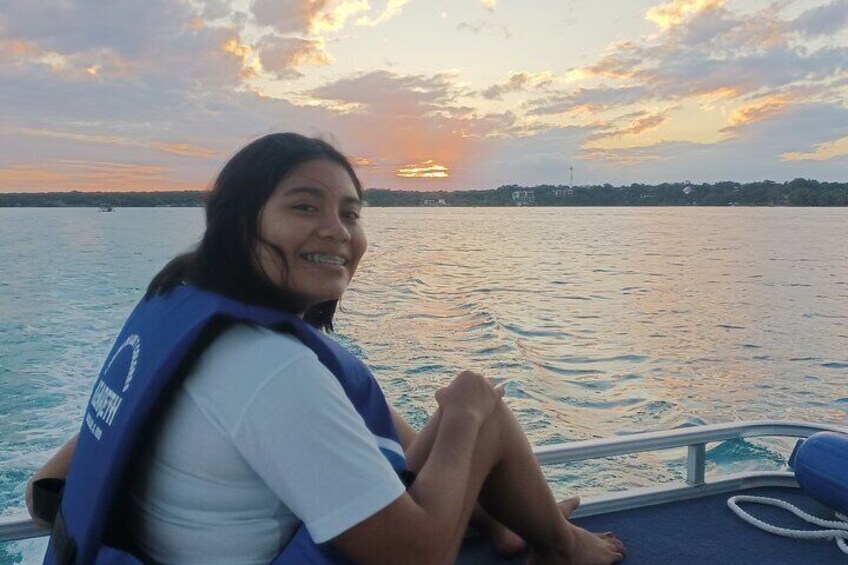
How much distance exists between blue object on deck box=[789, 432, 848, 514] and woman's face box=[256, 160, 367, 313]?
177 cm

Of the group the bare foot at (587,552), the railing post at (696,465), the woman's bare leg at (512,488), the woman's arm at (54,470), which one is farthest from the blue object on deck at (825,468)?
the woman's arm at (54,470)

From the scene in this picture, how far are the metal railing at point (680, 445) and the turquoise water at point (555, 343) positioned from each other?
1.39 meters

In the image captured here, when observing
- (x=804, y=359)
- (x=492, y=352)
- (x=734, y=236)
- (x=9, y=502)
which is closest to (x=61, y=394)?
(x=9, y=502)

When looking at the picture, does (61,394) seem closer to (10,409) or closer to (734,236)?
(10,409)

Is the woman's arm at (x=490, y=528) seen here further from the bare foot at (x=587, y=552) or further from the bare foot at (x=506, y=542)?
the bare foot at (x=587, y=552)

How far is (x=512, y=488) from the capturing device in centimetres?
188

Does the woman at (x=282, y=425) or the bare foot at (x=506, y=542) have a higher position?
the woman at (x=282, y=425)

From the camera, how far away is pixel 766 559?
7.55 feet

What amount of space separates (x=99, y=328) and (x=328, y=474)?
10.5m

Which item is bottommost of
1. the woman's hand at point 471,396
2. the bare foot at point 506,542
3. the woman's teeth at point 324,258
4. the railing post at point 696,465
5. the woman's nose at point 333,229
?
the bare foot at point 506,542

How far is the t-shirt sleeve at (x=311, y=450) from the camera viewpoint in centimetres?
117

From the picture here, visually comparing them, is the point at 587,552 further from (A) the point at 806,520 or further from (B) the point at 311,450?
(B) the point at 311,450

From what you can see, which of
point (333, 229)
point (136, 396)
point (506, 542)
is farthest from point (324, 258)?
point (506, 542)

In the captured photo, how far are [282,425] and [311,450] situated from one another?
0.19 ft
